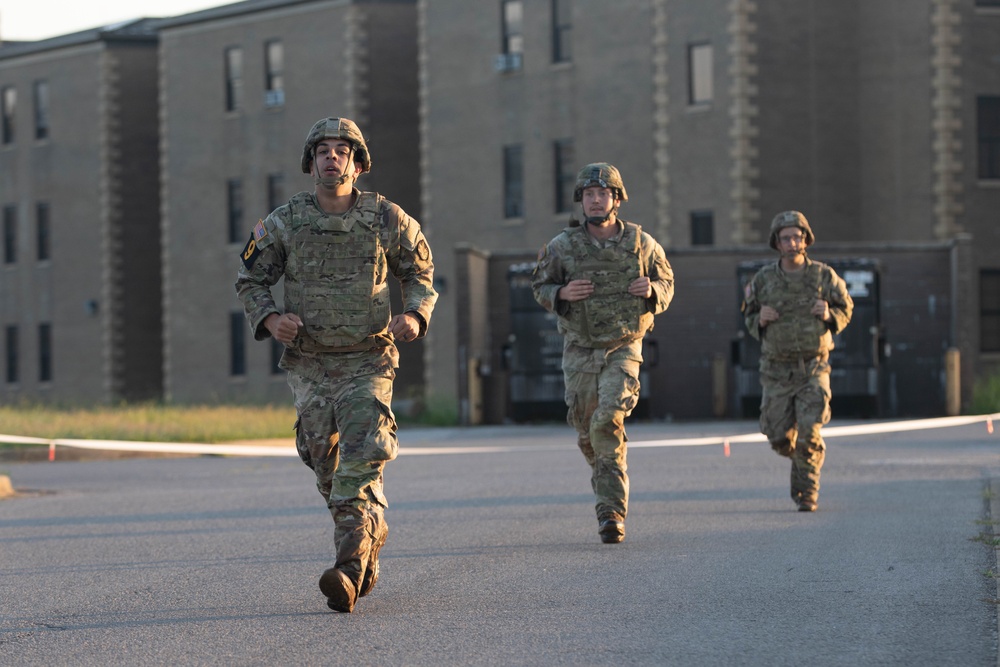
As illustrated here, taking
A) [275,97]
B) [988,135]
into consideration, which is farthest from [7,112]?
[988,135]

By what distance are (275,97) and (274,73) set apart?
69 cm

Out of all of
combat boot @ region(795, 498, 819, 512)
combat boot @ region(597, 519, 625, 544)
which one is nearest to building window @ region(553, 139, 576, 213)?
combat boot @ region(795, 498, 819, 512)

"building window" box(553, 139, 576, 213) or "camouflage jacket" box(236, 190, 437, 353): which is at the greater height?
"building window" box(553, 139, 576, 213)

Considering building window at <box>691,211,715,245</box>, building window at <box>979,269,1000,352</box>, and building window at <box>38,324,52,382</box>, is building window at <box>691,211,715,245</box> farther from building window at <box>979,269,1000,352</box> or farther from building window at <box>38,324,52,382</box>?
building window at <box>38,324,52,382</box>

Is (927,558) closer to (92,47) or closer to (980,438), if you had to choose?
(980,438)

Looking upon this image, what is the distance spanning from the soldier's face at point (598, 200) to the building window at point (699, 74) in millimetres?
24520

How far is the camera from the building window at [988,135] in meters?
33.4

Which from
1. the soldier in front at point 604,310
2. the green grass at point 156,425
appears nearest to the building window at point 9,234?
the green grass at point 156,425

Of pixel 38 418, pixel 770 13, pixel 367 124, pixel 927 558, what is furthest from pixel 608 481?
pixel 367 124

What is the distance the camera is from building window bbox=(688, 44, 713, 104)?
33.5 metres

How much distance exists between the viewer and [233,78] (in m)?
41.4

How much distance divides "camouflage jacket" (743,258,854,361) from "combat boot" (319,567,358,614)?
17.3 ft

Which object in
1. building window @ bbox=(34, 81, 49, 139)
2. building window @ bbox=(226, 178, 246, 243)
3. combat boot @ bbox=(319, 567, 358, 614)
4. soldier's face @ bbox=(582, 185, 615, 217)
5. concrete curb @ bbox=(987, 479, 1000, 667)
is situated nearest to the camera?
combat boot @ bbox=(319, 567, 358, 614)

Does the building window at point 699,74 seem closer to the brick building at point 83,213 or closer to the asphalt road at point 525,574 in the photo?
the brick building at point 83,213
